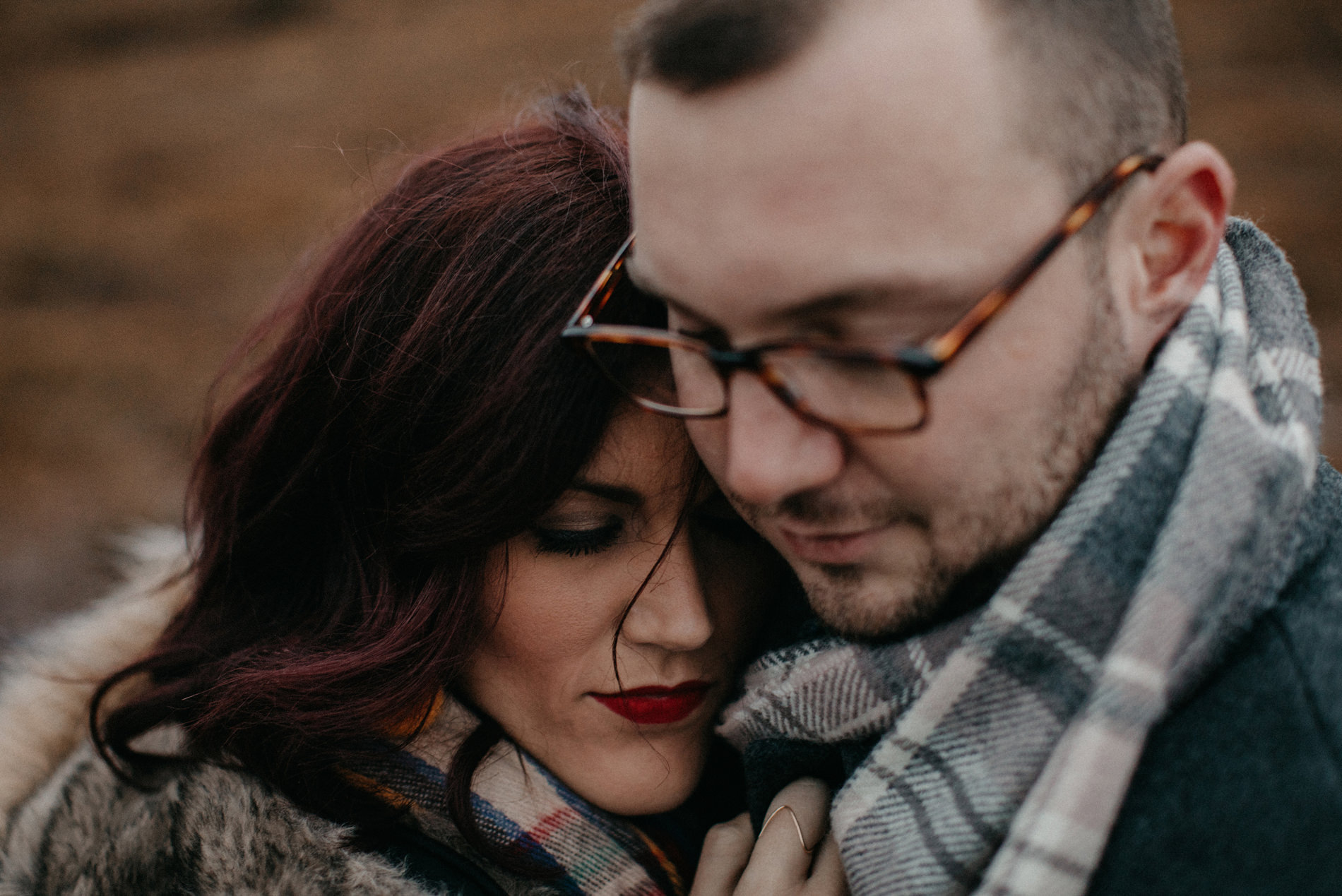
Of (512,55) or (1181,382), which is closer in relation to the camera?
(1181,382)

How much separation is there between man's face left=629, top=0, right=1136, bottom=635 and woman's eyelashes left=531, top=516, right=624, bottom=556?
482 mm

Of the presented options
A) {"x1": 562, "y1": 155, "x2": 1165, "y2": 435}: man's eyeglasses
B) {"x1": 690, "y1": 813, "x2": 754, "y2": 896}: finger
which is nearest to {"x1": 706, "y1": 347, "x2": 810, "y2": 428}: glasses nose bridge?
{"x1": 562, "y1": 155, "x2": 1165, "y2": 435}: man's eyeglasses

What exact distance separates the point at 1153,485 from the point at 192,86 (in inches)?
501

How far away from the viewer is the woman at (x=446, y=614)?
5.66 feet

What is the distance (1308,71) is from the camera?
8.59 meters

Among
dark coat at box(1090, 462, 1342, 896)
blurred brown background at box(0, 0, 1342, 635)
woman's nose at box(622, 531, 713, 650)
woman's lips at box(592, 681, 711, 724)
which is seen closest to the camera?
dark coat at box(1090, 462, 1342, 896)

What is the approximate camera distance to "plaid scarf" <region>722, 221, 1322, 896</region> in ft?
3.88

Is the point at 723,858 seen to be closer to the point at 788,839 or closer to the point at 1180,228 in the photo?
the point at 788,839

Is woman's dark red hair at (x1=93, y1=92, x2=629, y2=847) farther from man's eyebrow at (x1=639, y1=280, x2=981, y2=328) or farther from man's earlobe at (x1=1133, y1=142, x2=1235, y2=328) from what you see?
man's earlobe at (x1=1133, y1=142, x2=1235, y2=328)

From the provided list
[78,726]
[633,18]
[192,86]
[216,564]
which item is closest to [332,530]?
[216,564]

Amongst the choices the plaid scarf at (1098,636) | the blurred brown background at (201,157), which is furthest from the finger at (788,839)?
the blurred brown background at (201,157)

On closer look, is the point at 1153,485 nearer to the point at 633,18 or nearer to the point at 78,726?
the point at 633,18

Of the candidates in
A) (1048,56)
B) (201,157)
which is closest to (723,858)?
(1048,56)

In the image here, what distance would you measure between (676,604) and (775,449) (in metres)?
0.58
